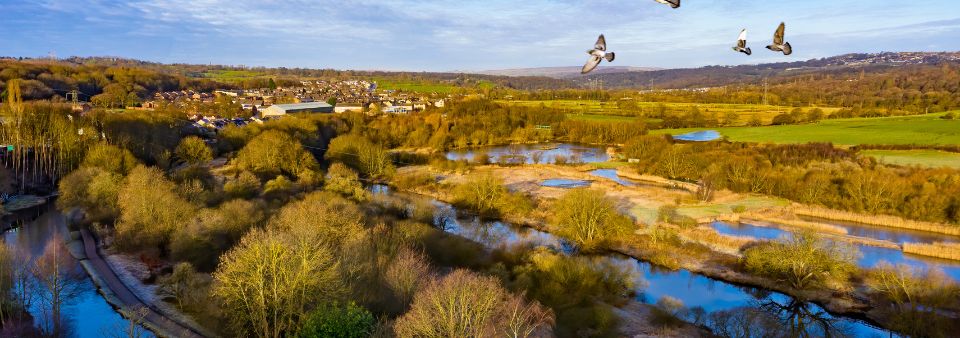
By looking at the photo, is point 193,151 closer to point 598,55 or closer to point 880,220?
point 598,55

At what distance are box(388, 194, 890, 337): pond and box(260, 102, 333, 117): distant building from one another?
1927 inches

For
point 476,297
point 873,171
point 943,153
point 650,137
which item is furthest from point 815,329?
point 650,137

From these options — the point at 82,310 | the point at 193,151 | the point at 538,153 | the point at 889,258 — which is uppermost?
the point at 193,151

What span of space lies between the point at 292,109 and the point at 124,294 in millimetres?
56064

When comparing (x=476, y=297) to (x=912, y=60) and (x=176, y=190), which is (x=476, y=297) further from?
(x=912, y=60)

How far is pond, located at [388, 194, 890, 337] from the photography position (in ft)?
57.0

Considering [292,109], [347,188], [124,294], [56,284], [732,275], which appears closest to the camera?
[56,284]

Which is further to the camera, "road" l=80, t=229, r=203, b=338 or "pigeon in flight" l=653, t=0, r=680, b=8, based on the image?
"road" l=80, t=229, r=203, b=338

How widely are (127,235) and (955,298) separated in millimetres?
28282

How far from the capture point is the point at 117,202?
26.4m

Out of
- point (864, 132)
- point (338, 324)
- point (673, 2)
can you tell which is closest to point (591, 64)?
point (673, 2)

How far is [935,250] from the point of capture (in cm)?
2380

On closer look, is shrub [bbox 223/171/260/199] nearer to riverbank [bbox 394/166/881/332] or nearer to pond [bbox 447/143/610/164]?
riverbank [bbox 394/166/881/332]

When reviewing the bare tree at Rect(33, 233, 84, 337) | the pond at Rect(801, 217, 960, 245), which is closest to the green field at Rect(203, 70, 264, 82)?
the bare tree at Rect(33, 233, 84, 337)
